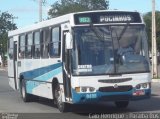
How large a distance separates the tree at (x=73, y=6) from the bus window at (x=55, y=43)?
46.3 m

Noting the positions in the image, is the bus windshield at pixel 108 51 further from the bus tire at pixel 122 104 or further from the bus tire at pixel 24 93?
the bus tire at pixel 24 93

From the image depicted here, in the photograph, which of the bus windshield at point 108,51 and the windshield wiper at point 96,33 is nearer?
the bus windshield at point 108,51

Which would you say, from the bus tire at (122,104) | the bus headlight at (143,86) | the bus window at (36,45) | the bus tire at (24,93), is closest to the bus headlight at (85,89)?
the bus headlight at (143,86)

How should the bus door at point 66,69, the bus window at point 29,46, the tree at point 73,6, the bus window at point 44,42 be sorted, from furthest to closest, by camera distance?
the tree at point 73,6 → the bus window at point 29,46 → the bus window at point 44,42 → the bus door at point 66,69

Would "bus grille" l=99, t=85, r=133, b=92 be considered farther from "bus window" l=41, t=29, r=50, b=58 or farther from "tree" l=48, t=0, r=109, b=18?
"tree" l=48, t=0, r=109, b=18

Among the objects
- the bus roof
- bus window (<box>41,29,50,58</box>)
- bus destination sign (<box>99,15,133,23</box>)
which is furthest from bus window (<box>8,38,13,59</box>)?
bus destination sign (<box>99,15,133,23</box>)

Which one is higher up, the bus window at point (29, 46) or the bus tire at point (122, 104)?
the bus window at point (29, 46)

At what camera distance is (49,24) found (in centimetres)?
1709

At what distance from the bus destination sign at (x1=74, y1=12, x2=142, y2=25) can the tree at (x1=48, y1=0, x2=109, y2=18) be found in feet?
156

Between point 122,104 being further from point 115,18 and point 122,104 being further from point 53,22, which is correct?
point 53,22

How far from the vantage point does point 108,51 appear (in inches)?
567

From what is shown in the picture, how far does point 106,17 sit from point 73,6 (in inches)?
1977

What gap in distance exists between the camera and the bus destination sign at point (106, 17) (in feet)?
48.4

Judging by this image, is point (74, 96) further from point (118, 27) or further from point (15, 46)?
point (15, 46)
